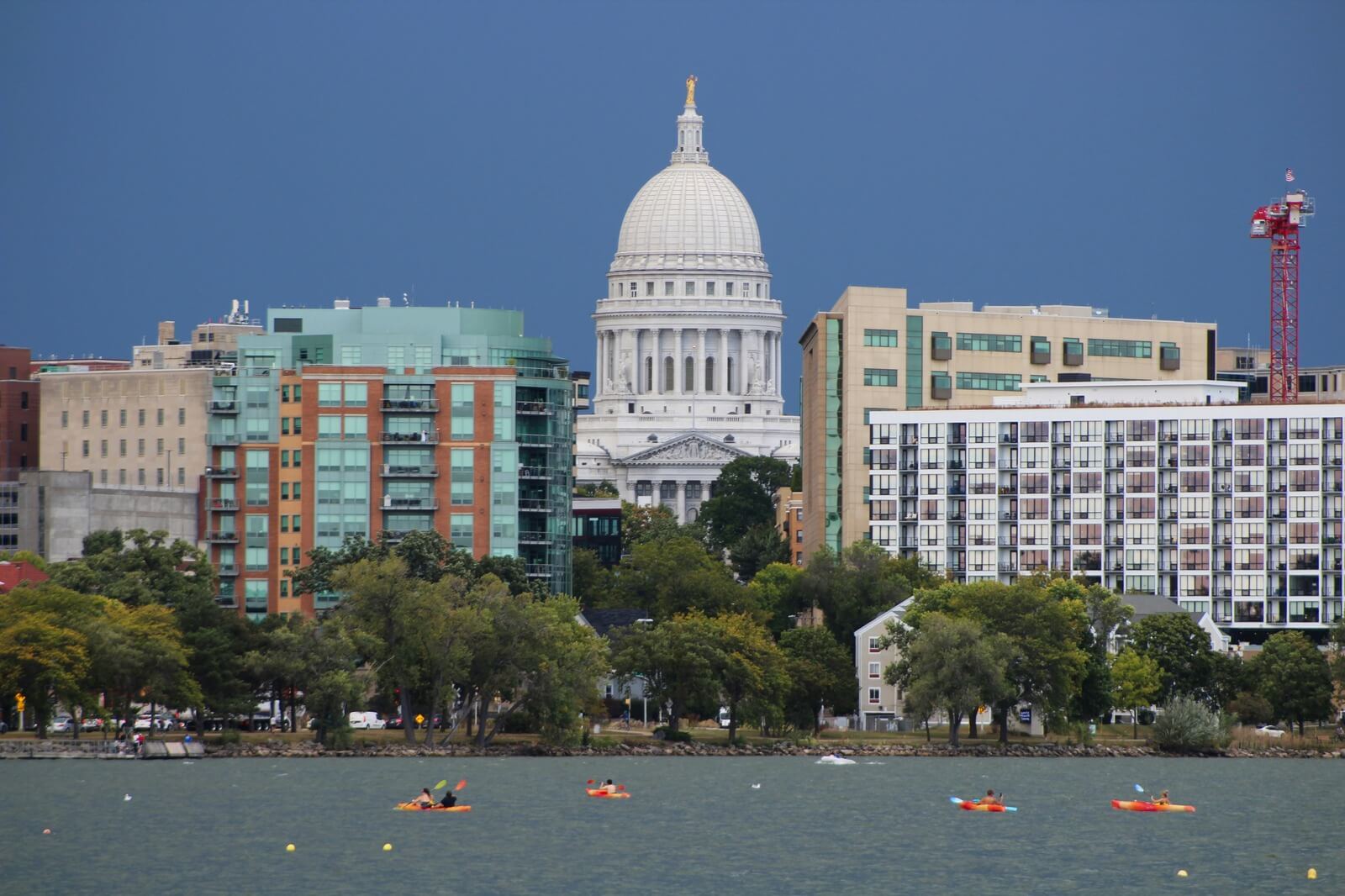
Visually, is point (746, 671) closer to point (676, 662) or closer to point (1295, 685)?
point (676, 662)

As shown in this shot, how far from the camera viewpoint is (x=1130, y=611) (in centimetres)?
17812

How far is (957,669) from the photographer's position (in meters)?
165

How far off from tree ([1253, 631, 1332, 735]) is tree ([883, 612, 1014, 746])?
20098 mm

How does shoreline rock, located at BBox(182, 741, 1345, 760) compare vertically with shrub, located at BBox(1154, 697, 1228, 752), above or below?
below

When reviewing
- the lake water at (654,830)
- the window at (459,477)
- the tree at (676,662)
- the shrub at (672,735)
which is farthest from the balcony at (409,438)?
the lake water at (654,830)

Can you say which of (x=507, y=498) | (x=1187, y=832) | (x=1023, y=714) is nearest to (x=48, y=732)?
(x=507, y=498)

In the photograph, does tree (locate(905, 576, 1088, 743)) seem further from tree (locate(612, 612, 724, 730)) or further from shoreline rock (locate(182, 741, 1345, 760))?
tree (locate(612, 612, 724, 730))

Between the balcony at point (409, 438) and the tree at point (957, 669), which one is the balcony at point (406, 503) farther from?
the tree at point (957, 669)

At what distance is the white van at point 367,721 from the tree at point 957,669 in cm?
3516

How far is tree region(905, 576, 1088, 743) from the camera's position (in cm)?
16825

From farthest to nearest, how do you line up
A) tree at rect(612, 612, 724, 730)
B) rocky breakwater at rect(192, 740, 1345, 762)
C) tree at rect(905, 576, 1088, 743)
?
tree at rect(905, 576, 1088, 743), tree at rect(612, 612, 724, 730), rocky breakwater at rect(192, 740, 1345, 762)

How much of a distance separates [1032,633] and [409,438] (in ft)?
156

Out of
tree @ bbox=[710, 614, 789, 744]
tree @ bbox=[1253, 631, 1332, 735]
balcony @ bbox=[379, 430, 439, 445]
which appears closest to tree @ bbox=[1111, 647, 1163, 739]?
tree @ bbox=[1253, 631, 1332, 735]

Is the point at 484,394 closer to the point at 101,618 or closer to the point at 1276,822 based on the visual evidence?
the point at 101,618
